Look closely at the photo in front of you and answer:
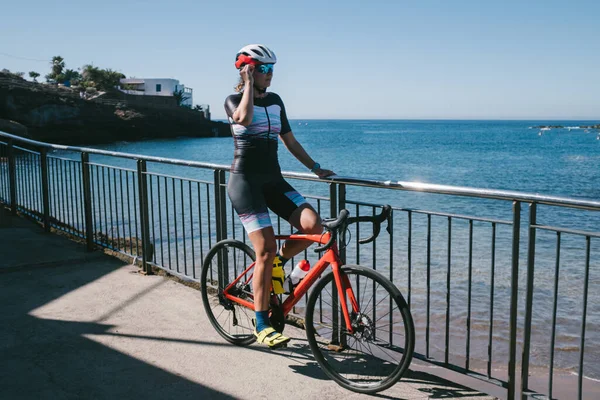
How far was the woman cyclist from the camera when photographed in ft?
12.9

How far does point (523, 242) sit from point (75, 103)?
69.9 metres

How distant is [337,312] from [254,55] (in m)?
1.97

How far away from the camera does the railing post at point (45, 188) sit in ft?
26.1

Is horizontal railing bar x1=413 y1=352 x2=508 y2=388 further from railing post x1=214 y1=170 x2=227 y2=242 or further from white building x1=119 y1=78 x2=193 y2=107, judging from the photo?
white building x1=119 y1=78 x2=193 y2=107

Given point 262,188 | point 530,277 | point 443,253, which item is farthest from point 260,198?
point 443,253

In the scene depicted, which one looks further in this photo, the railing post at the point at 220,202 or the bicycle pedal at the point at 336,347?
the railing post at the point at 220,202

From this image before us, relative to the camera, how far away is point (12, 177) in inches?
360

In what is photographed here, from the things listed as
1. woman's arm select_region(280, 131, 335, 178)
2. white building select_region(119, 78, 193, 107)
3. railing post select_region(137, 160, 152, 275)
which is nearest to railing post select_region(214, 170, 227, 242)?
railing post select_region(137, 160, 152, 275)

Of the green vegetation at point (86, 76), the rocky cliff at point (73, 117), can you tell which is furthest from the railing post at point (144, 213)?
the green vegetation at point (86, 76)

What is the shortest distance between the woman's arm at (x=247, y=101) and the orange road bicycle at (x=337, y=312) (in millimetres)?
850

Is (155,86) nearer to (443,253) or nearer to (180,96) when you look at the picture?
(180,96)

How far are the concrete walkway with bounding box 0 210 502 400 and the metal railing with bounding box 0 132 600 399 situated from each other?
517 mm

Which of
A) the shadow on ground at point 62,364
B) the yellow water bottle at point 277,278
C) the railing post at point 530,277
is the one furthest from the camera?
the yellow water bottle at point 277,278

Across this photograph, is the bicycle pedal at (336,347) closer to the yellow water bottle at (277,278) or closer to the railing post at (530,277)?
the yellow water bottle at (277,278)
